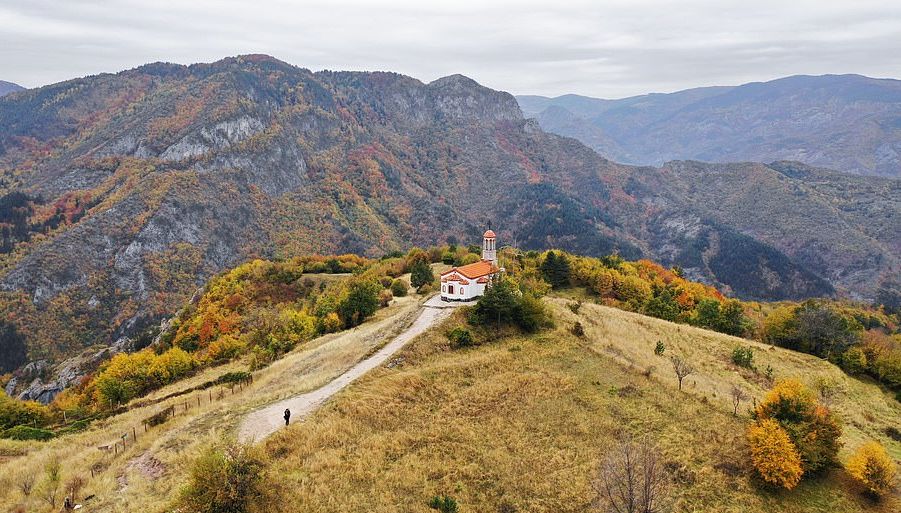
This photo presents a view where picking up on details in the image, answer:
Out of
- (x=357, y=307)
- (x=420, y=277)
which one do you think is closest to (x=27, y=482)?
(x=357, y=307)

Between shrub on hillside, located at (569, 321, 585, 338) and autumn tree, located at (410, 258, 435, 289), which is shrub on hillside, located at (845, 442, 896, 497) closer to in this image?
shrub on hillside, located at (569, 321, 585, 338)

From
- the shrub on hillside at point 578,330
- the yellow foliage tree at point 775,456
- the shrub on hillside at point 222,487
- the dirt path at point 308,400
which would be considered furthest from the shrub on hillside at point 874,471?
the shrub on hillside at point 222,487

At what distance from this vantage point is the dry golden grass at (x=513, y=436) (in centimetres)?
2278

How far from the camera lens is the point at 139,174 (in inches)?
7707

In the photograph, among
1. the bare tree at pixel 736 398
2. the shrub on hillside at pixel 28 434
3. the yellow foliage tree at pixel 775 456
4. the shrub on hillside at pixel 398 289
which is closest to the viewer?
the yellow foliage tree at pixel 775 456

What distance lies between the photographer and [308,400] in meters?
30.6

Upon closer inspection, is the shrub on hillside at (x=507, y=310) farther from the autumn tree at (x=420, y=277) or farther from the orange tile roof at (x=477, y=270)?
the autumn tree at (x=420, y=277)

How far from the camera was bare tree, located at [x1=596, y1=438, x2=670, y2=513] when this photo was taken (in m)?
20.6

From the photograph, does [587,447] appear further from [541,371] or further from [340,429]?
[340,429]

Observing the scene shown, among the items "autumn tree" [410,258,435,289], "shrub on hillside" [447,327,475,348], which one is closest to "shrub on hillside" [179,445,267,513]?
"shrub on hillside" [447,327,475,348]

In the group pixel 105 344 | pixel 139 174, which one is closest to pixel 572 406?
pixel 105 344

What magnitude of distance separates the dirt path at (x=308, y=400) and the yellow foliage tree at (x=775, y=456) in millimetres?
23803

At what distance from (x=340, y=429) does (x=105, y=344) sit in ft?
404

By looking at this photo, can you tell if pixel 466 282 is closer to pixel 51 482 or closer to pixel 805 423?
pixel 805 423
